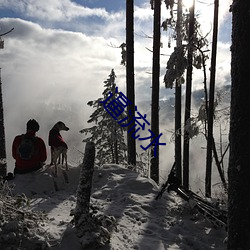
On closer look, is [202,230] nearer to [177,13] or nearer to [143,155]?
[143,155]

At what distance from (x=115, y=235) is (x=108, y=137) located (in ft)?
68.7

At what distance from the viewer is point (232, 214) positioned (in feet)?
15.5

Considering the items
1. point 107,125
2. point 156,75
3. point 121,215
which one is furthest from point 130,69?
point 107,125

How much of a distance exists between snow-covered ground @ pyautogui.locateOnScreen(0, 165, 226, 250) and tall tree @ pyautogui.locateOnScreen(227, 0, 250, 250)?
1.83 m

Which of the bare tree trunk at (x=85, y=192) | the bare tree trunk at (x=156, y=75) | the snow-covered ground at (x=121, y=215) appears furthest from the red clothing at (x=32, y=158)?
the bare tree trunk at (x=156, y=75)

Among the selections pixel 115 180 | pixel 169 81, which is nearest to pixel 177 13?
pixel 169 81

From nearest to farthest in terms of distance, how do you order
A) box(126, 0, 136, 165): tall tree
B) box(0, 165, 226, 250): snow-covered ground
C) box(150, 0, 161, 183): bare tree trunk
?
box(0, 165, 226, 250): snow-covered ground → box(126, 0, 136, 165): tall tree → box(150, 0, 161, 183): bare tree trunk

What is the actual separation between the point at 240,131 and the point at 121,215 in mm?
3741

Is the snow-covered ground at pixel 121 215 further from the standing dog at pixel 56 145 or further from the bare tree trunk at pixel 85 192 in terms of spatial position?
the standing dog at pixel 56 145

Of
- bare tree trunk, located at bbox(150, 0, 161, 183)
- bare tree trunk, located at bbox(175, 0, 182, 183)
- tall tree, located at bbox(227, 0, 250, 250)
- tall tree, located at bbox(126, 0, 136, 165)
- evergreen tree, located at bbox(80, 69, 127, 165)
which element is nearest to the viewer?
tall tree, located at bbox(227, 0, 250, 250)

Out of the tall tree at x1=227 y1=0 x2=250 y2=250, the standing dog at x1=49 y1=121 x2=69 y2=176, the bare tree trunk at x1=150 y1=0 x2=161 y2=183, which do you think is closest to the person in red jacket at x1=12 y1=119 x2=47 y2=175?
the standing dog at x1=49 y1=121 x2=69 y2=176

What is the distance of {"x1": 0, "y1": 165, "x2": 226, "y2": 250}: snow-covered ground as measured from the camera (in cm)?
538

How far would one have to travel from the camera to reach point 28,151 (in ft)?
30.2

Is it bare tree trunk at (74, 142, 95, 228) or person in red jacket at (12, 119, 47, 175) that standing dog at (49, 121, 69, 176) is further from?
bare tree trunk at (74, 142, 95, 228)
